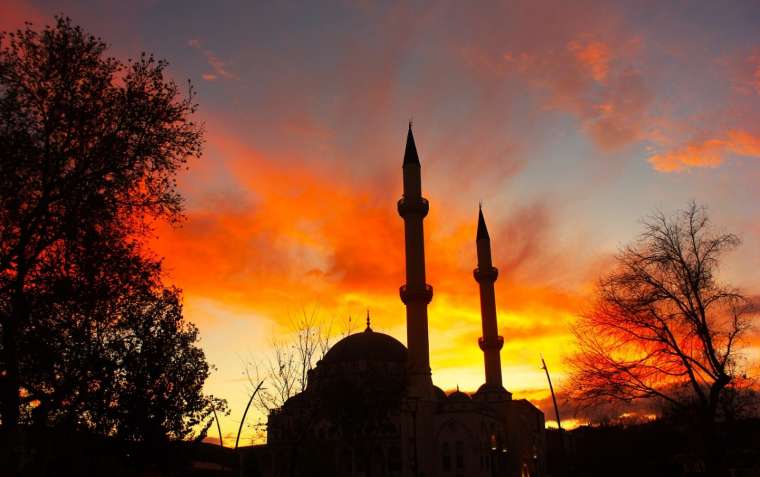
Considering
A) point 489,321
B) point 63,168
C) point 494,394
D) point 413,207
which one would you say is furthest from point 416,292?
→ point 63,168

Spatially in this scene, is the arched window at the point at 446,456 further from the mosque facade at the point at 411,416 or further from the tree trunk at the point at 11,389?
the tree trunk at the point at 11,389

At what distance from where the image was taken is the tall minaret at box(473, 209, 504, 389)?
6844 centimetres

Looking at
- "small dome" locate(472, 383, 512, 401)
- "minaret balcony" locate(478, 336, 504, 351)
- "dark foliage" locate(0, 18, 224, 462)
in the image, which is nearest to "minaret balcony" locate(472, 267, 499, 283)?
"minaret balcony" locate(478, 336, 504, 351)

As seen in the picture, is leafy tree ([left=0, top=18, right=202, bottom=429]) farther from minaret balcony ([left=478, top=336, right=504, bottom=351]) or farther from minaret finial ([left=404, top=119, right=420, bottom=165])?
minaret balcony ([left=478, top=336, right=504, bottom=351])

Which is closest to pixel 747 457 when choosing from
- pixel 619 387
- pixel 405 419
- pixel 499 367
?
pixel 619 387

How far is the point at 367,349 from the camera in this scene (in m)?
71.5

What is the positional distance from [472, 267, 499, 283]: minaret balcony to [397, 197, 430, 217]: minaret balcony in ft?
48.3

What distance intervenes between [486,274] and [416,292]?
16316 mm

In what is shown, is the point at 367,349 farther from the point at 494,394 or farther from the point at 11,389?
the point at 11,389

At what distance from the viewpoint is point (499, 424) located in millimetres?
65500

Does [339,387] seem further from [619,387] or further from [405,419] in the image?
[619,387]

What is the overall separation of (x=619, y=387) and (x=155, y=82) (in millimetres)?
17302

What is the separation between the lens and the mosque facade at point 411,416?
170ft

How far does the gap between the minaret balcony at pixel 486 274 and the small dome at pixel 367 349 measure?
12.9 m
